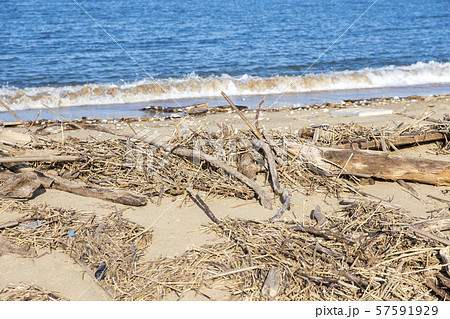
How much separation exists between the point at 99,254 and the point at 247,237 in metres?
1.18

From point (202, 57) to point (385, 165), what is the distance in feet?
40.7

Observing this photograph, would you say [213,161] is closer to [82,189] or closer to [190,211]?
[190,211]

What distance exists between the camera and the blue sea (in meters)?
11.7

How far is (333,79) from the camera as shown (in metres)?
13.4

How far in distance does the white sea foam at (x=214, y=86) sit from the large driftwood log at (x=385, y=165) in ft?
26.5

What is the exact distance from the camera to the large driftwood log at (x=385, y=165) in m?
4.19

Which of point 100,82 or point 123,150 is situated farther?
point 100,82

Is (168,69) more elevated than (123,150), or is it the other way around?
(123,150)

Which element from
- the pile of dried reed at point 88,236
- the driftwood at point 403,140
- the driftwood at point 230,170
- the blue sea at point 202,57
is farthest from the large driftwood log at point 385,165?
A: the blue sea at point 202,57

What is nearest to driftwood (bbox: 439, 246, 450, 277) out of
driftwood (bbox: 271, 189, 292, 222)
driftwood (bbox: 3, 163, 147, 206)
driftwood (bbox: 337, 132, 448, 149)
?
driftwood (bbox: 271, 189, 292, 222)

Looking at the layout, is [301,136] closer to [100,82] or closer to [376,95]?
[376,95]

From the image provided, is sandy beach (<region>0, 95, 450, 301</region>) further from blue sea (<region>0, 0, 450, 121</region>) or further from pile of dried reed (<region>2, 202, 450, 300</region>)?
blue sea (<region>0, 0, 450, 121</region>)
